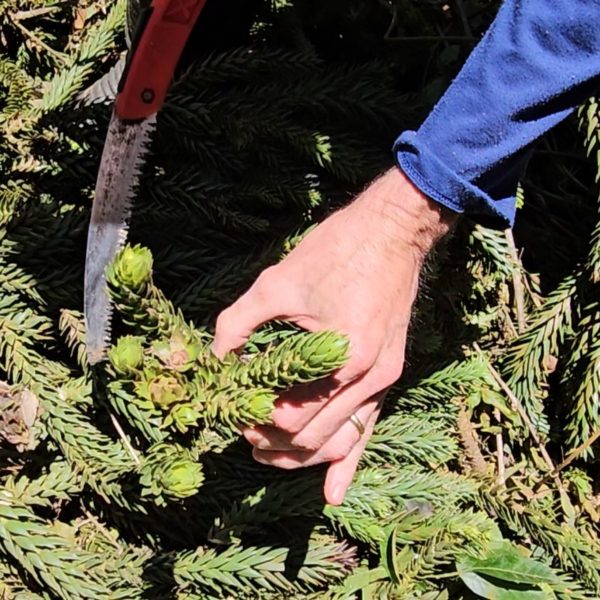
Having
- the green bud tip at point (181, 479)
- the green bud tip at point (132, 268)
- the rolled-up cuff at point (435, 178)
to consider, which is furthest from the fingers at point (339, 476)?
the green bud tip at point (132, 268)

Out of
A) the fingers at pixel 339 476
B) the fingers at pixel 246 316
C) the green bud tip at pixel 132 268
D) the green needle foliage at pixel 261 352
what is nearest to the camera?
the green bud tip at pixel 132 268

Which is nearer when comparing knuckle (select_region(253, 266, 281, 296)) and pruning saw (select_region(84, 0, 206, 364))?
knuckle (select_region(253, 266, 281, 296))

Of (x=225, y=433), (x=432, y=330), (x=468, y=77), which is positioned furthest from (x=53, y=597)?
(x=468, y=77)

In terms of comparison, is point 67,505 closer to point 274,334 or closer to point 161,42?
point 274,334

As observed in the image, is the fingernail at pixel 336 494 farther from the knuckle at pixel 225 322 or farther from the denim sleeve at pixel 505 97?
the denim sleeve at pixel 505 97

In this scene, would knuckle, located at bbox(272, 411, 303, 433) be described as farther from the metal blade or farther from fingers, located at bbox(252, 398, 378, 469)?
the metal blade

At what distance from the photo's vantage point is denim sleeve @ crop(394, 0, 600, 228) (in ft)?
3.95

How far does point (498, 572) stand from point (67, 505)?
0.90 metres

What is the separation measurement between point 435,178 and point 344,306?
24cm

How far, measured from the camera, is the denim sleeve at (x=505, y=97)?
3.95 ft

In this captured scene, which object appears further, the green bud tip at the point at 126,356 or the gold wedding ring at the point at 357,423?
the gold wedding ring at the point at 357,423

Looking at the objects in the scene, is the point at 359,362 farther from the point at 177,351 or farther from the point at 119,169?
the point at 119,169

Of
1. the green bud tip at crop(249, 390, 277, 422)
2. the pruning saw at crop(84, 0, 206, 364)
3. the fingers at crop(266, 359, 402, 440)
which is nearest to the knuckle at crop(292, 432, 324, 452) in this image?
the fingers at crop(266, 359, 402, 440)

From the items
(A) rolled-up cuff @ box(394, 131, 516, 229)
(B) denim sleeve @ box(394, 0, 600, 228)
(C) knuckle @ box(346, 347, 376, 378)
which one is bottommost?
(C) knuckle @ box(346, 347, 376, 378)
